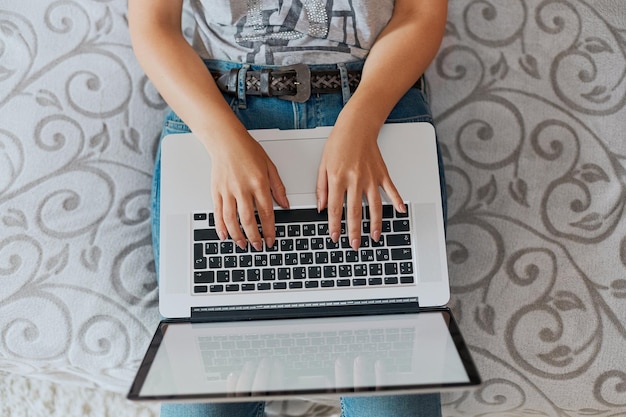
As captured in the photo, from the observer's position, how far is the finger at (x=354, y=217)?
0.73 metres

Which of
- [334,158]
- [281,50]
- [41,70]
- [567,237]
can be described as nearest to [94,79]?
[41,70]

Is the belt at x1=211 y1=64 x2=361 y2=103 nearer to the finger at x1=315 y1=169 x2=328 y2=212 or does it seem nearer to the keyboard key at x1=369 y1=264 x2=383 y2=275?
the finger at x1=315 y1=169 x2=328 y2=212

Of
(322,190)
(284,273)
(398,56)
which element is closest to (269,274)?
(284,273)

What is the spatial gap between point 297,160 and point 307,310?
0.19 meters

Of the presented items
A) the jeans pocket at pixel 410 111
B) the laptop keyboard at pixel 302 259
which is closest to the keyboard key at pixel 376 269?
the laptop keyboard at pixel 302 259

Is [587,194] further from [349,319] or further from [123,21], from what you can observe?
[123,21]

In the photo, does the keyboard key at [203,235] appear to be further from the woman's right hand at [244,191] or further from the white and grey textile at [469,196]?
the white and grey textile at [469,196]

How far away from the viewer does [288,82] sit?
2.65 feet

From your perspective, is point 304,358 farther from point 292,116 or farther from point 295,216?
point 292,116

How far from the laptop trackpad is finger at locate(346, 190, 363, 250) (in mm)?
56

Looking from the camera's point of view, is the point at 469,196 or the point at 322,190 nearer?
the point at 322,190

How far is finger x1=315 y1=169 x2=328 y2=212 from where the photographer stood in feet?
2.45

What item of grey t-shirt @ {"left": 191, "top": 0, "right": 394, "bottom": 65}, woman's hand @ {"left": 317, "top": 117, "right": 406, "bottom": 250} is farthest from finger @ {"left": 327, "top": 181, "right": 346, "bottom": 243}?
grey t-shirt @ {"left": 191, "top": 0, "right": 394, "bottom": 65}

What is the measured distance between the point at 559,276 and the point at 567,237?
0.20ft
